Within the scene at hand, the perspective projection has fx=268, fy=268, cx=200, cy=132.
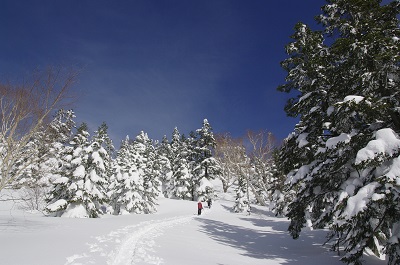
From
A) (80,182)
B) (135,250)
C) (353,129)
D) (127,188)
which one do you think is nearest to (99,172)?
(80,182)

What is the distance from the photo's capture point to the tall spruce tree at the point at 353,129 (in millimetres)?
7980

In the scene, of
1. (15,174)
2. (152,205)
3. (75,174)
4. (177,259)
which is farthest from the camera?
(152,205)

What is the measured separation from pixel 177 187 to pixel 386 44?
4194cm

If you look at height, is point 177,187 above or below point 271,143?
below

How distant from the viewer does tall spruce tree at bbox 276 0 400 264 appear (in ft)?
26.2

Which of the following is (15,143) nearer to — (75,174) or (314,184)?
(314,184)

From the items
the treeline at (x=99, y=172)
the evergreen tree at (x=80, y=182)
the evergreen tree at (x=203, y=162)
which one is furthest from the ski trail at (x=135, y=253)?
the evergreen tree at (x=203, y=162)

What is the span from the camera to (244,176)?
Result: 3962 cm

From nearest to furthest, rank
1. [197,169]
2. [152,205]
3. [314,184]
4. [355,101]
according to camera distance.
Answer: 1. [355,101]
2. [314,184]
3. [152,205]
4. [197,169]

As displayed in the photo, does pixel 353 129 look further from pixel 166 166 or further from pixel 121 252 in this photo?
pixel 166 166

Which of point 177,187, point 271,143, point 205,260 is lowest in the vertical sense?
point 205,260

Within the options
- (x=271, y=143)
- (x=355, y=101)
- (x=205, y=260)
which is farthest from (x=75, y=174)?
(x=271, y=143)

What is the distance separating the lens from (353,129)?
988 centimetres

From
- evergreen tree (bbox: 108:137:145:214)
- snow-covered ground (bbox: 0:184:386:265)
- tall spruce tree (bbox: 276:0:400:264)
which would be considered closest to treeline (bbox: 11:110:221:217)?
evergreen tree (bbox: 108:137:145:214)
